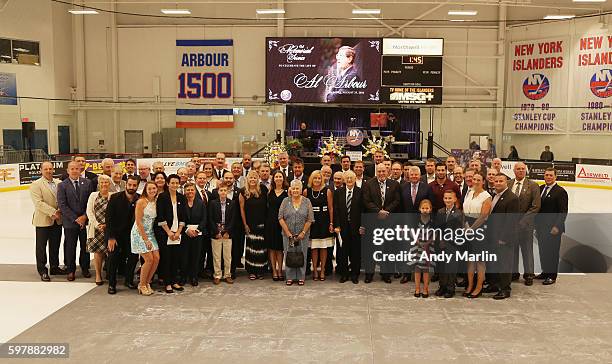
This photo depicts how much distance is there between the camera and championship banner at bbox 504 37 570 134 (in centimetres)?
2359

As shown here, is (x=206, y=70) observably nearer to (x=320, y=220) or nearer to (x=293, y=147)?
(x=293, y=147)

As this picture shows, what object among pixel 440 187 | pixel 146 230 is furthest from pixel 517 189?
pixel 146 230

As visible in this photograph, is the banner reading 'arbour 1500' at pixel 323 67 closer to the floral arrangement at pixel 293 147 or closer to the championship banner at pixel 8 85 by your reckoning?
the floral arrangement at pixel 293 147

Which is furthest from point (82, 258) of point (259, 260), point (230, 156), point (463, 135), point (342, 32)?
point (342, 32)

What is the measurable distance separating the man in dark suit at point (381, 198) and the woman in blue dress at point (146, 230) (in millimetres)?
2685

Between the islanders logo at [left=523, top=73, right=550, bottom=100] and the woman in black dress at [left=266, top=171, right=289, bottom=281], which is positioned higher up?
the islanders logo at [left=523, top=73, right=550, bottom=100]

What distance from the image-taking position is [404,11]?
25125 millimetres

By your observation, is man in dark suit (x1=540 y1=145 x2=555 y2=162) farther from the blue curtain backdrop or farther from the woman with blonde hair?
the woman with blonde hair

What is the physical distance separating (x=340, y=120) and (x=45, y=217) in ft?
59.8

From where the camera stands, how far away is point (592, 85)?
894 inches

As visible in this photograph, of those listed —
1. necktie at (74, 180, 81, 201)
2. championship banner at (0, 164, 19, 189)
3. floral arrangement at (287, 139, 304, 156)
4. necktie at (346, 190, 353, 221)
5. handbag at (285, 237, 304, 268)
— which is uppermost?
floral arrangement at (287, 139, 304, 156)

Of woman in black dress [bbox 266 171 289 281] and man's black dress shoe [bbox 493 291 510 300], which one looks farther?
woman in black dress [bbox 266 171 289 281]

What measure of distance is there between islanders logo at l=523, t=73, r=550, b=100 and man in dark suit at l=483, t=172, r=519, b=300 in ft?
62.2

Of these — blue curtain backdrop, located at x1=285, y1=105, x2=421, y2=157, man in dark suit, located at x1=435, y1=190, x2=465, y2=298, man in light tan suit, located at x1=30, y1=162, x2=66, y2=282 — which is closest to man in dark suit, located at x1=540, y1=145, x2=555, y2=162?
blue curtain backdrop, located at x1=285, y1=105, x2=421, y2=157
